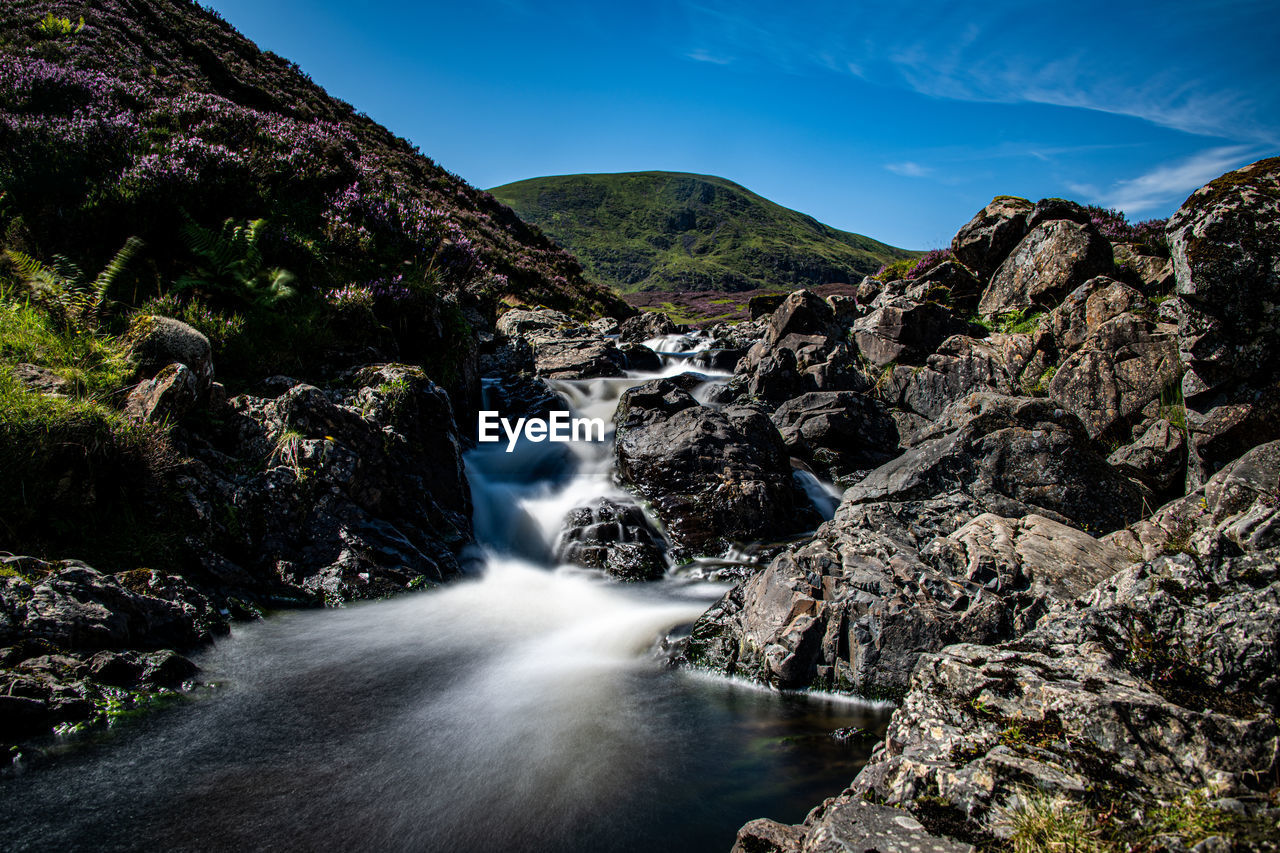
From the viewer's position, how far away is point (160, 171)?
12.6 meters

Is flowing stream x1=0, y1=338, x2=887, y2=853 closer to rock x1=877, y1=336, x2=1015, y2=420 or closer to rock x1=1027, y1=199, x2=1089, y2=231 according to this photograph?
rock x1=877, y1=336, x2=1015, y2=420

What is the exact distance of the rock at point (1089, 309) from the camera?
12.9 metres

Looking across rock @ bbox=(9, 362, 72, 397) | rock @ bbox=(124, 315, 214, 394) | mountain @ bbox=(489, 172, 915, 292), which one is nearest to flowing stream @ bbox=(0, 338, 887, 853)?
rock @ bbox=(9, 362, 72, 397)

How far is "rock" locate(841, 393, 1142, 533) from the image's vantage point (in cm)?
826

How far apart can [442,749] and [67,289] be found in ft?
33.7

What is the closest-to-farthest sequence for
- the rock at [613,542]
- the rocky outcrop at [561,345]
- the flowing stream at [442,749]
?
1. the flowing stream at [442,749]
2. the rock at [613,542]
3. the rocky outcrop at [561,345]

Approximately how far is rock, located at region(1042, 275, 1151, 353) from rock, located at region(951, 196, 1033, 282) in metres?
4.94

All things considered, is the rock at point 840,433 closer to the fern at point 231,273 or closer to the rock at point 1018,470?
the rock at point 1018,470

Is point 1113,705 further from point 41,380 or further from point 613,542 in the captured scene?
point 41,380

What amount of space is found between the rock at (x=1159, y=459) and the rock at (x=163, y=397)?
1498cm

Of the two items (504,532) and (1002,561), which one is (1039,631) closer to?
(1002,561)

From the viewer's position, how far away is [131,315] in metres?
9.58

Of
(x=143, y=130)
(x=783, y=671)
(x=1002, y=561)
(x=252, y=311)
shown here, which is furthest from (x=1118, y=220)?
(x=143, y=130)

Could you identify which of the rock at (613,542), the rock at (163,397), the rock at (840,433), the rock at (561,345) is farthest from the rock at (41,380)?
the rock at (561,345)
